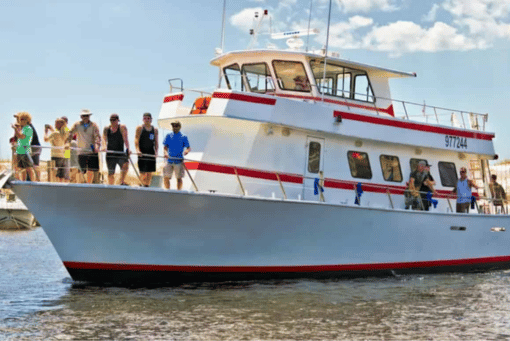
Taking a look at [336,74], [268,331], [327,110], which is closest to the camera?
[268,331]

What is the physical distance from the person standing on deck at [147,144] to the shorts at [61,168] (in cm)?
120

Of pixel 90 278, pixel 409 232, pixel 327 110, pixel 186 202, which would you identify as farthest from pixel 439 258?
pixel 90 278

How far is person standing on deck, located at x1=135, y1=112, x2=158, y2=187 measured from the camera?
11586 millimetres

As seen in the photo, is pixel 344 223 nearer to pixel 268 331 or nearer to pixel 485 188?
pixel 268 331

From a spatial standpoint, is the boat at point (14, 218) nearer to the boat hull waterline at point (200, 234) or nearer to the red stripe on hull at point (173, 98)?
the red stripe on hull at point (173, 98)

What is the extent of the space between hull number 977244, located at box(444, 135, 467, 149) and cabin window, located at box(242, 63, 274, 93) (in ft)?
14.1

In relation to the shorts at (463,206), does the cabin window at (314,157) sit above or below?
above

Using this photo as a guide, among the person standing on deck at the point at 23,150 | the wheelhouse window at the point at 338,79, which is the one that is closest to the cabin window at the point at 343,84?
the wheelhouse window at the point at 338,79

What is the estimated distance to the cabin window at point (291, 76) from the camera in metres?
14.0

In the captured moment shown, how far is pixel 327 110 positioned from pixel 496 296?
4.65 m

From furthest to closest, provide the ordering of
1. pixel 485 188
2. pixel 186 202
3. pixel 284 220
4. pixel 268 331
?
pixel 485 188 → pixel 284 220 → pixel 186 202 → pixel 268 331

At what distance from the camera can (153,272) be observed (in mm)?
11656

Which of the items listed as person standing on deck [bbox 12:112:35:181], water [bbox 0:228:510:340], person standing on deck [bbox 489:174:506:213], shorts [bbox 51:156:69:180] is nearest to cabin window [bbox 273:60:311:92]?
water [bbox 0:228:510:340]

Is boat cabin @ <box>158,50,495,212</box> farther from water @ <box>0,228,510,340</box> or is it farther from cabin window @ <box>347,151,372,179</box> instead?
water @ <box>0,228,510,340</box>
